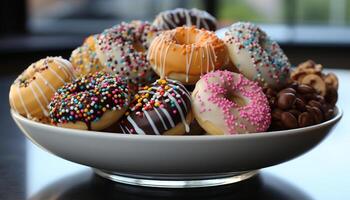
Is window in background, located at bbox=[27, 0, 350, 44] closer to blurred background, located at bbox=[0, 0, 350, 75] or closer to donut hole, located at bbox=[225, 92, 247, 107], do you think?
blurred background, located at bbox=[0, 0, 350, 75]

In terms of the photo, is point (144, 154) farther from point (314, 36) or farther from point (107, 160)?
point (314, 36)

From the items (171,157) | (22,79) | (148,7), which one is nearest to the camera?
(171,157)

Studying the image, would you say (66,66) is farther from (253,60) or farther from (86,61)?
(253,60)

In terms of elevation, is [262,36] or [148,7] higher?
[262,36]

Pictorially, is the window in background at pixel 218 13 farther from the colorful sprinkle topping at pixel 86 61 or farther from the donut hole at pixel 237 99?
the donut hole at pixel 237 99

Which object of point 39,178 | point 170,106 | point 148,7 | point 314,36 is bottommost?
point 314,36

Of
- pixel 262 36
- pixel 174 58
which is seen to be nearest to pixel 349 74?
pixel 262 36

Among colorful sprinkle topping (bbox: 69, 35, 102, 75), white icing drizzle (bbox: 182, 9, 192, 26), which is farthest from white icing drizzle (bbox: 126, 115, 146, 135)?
white icing drizzle (bbox: 182, 9, 192, 26)
